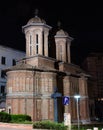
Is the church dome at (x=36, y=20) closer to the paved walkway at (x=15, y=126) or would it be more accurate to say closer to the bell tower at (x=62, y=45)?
the bell tower at (x=62, y=45)

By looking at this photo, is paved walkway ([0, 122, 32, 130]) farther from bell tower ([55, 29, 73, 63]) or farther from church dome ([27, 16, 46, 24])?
bell tower ([55, 29, 73, 63])

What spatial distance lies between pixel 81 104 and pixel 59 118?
311 inches

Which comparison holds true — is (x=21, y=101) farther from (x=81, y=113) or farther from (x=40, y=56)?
(x=81, y=113)

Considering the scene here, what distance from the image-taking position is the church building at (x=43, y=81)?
4444 cm

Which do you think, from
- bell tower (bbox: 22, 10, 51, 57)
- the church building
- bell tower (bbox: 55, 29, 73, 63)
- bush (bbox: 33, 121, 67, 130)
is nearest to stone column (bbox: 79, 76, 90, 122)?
the church building

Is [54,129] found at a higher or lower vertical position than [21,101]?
lower

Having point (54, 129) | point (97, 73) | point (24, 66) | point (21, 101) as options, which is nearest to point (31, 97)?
point (21, 101)

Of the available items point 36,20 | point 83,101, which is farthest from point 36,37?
point 83,101

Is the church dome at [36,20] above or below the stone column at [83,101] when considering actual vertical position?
above

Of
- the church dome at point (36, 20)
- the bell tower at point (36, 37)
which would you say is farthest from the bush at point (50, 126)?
the church dome at point (36, 20)

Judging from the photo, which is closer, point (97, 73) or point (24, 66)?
point (24, 66)

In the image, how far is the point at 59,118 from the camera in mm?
46250

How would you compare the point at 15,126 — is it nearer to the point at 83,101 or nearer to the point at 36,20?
the point at 36,20

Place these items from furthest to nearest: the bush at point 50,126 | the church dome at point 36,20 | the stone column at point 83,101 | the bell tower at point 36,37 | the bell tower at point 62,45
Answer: the bell tower at point 62,45
the stone column at point 83,101
the church dome at point 36,20
the bell tower at point 36,37
the bush at point 50,126
